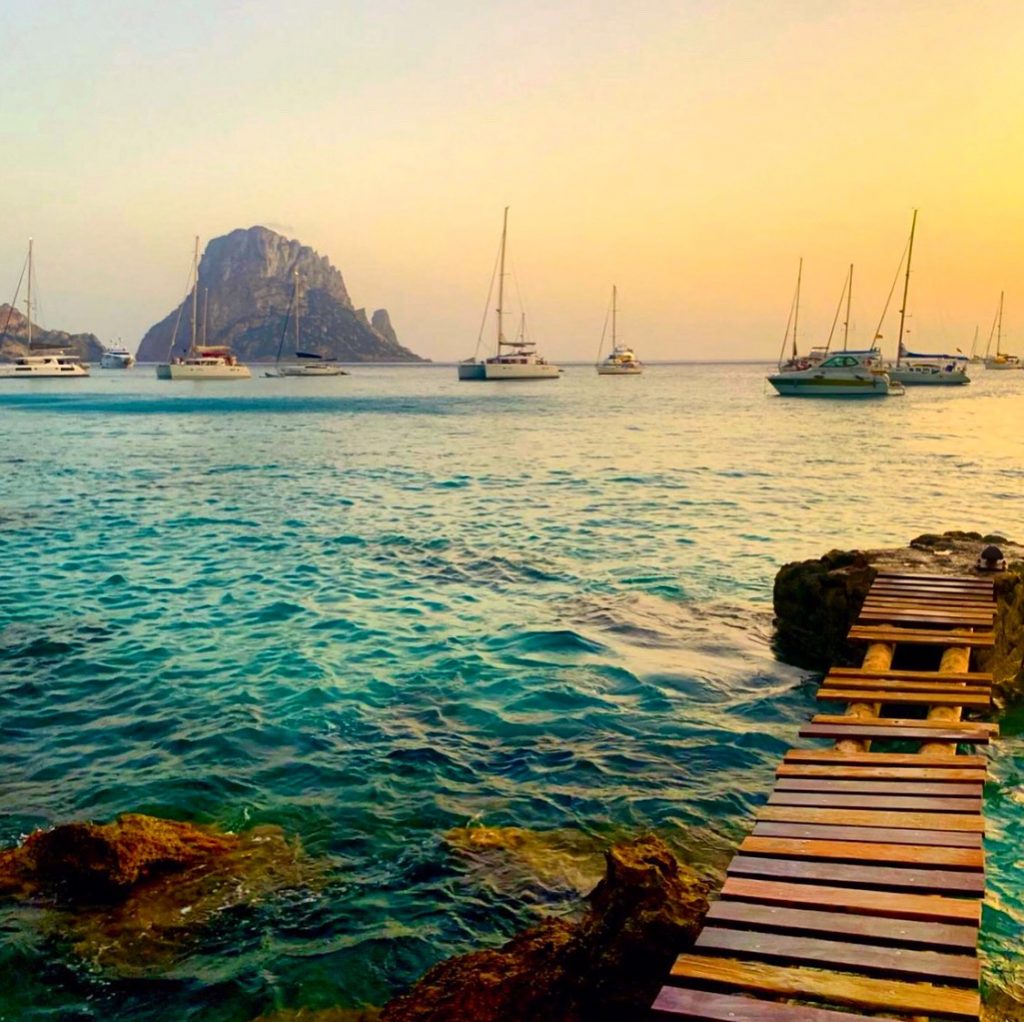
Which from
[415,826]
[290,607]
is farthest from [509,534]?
[415,826]

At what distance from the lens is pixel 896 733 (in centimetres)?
704

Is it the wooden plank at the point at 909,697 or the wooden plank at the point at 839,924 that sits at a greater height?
the wooden plank at the point at 839,924

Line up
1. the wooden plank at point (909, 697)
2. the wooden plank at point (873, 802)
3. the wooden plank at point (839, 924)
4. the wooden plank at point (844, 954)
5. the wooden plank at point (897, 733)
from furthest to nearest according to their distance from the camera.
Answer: the wooden plank at point (909, 697) → the wooden plank at point (897, 733) → the wooden plank at point (873, 802) → the wooden plank at point (839, 924) → the wooden plank at point (844, 954)

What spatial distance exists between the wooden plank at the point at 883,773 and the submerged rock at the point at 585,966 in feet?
4.15

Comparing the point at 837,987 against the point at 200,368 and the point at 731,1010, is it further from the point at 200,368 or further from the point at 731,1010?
the point at 200,368

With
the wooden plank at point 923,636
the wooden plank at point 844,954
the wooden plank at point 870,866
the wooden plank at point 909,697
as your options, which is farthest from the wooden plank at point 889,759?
the wooden plank at point 923,636

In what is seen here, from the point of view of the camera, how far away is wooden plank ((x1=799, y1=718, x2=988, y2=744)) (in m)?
6.91

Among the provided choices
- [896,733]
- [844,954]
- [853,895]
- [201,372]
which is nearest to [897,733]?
[896,733]

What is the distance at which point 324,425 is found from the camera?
60.0m

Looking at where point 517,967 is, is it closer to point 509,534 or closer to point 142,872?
point 142,872

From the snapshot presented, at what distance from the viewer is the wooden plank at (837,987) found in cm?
366

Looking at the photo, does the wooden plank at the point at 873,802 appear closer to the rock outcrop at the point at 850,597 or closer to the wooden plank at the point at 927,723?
the wooden plank at the point at 927,723

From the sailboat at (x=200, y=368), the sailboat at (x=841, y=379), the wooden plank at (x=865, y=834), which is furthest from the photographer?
the sailboat at (x=200, y=368)

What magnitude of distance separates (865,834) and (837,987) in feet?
4.99
